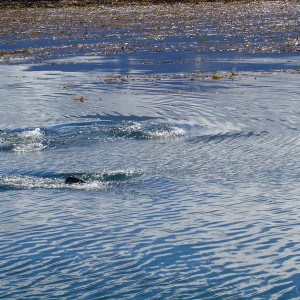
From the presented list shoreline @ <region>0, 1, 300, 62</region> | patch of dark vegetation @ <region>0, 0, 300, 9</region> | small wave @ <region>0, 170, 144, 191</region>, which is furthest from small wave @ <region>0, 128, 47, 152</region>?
patch of dark vegetation @ <region>0, 0, 300, 9</region>

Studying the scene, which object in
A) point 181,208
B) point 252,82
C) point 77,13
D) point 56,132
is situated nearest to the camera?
point 181,208

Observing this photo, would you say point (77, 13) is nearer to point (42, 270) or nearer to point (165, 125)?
point (165, 125)

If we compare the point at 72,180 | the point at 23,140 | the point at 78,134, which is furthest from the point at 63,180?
the point at 78,134

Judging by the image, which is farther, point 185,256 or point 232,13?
point 232,13

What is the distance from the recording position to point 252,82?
25.4 m

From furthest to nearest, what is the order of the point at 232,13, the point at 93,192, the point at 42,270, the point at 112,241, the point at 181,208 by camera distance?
the point at 232,13 → the point at 93,192 → the point at 181,208 → the point at 112,241 → the point at 42,270

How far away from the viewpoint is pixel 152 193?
1288 centimetres

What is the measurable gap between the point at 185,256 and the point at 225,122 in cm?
896

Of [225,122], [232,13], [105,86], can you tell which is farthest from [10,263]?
[232,13]

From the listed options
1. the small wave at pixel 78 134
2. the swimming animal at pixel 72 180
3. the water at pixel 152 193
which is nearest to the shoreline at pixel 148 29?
the water at pixel 152 193

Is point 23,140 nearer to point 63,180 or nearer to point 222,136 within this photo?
point 63,180

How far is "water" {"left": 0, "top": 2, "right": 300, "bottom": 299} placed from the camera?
966 centimetres

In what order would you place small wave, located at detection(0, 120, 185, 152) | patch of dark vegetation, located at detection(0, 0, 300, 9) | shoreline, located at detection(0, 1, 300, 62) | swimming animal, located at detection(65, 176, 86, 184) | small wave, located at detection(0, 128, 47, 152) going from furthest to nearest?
patch of dark vegetation, located at detection(0, 0, 300, 9) → shoreline, located at detection(0, 1, 300, 62) → small wave, located at detection(0, 120, 185, 152) → small wave, located at detection(0, 128, 47, 152) → swimming animal, located at detection(65, 176, 86, 184)

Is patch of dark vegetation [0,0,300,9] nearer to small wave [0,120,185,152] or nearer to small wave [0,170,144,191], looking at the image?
small wave [0,120,185,152]
